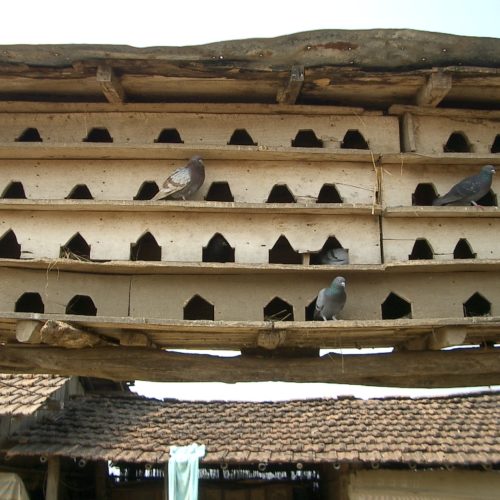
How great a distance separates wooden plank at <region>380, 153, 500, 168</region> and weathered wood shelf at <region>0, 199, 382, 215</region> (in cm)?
41

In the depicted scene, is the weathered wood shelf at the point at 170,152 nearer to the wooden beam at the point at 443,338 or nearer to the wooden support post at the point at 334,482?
the wooden beam at the point at 443,338

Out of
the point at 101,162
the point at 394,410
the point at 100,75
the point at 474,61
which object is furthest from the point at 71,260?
the point at 394,410

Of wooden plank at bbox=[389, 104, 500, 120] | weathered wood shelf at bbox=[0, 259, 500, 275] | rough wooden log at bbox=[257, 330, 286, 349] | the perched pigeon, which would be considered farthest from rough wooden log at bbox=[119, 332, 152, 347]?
wooden plank at bbox=[389, 104, 500, 120]

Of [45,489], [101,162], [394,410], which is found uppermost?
[101,162]

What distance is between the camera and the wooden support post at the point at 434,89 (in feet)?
15.2

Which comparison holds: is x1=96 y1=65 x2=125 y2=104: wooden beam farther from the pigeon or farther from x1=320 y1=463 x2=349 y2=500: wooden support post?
x1=320 y1=463 x2=349 y2=500: wooden support post

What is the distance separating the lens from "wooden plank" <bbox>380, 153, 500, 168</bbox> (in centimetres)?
491

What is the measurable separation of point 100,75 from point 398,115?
2.11 metres

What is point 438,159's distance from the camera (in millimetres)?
4934

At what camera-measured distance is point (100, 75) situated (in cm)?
457

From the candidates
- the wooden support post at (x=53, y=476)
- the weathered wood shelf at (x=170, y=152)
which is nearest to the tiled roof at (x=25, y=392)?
the wooden support post at (x=53, y=476)

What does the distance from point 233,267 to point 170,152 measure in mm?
967

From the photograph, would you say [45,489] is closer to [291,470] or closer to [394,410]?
[291,470]

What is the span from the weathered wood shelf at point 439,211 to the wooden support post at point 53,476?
663 centimetres
